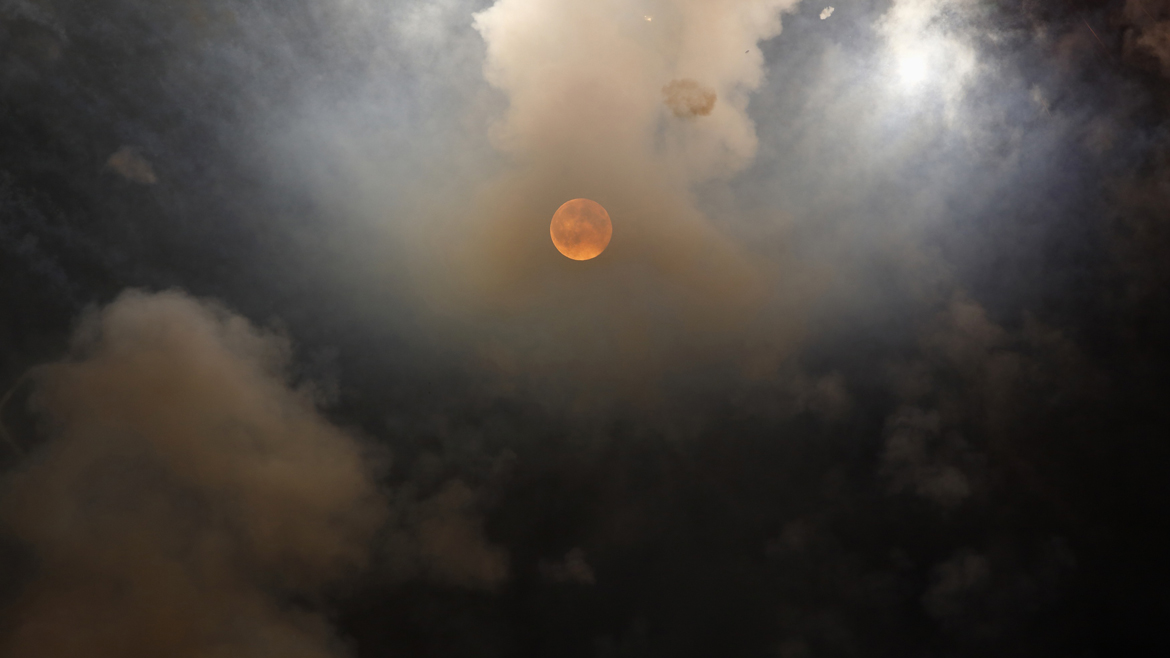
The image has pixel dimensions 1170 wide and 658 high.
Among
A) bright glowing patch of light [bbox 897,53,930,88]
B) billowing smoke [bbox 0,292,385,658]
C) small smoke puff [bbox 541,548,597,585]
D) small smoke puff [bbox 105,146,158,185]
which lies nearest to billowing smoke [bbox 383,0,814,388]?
bright glowing patch of light [bbox 897,53,930,88]

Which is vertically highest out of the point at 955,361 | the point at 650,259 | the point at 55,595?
the point at 650,259

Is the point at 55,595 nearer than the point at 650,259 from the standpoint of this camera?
Yes

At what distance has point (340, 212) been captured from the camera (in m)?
8.62

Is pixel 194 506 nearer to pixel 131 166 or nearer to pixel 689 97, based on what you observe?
pixel 131 166

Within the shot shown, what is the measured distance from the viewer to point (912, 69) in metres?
8.26

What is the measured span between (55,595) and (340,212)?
5580mm

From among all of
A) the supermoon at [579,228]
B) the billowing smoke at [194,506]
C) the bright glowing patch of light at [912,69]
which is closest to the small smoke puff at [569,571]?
the billowing smoke at [194,506]

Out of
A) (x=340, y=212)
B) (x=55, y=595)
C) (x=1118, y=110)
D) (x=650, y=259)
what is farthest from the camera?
(x=650, y=259)

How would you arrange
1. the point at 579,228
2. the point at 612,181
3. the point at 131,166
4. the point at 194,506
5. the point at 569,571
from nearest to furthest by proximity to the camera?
the point at 131,166, the point at 194,506, the point at 569,571, the point at 579,228, the point at 612,181

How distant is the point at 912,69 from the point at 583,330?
17.8 ft

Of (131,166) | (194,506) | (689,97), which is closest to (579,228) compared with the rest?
(689,97)

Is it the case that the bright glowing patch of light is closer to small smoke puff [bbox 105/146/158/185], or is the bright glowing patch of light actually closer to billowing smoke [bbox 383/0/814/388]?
billowing smoke [bbox 383/0/814/388]

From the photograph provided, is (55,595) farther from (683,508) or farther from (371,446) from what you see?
(683,508)

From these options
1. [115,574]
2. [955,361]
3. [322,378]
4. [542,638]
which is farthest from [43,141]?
[955,361]
